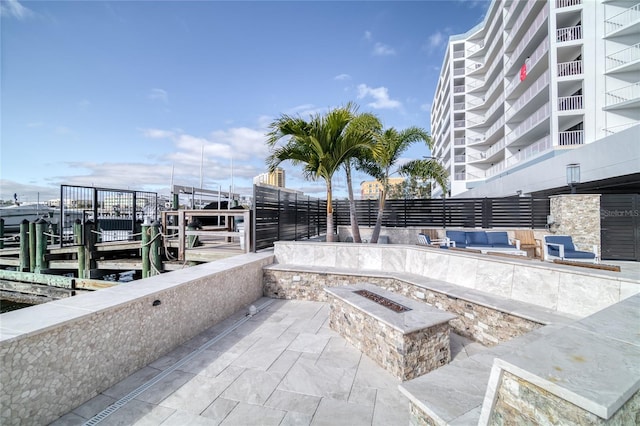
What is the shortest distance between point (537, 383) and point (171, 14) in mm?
10131

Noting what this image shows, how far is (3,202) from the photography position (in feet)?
87.2

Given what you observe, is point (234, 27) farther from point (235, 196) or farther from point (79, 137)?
point (235, 196)

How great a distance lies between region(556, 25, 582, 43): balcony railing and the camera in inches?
685

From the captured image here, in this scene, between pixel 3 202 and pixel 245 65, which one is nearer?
pixel 245 65

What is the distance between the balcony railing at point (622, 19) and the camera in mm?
15427

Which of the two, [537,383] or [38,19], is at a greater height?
[38,19]

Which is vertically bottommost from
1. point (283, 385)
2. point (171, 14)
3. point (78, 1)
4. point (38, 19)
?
A: point (283, 385)

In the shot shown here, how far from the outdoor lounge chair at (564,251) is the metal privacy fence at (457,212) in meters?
3.55

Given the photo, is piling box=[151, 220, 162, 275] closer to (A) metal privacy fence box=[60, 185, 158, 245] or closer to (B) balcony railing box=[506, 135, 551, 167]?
(A) metal privacy fence box=[60, 185, 158, 245]

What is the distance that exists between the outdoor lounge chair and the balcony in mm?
15516

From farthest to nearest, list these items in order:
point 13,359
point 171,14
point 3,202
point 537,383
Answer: point 3,202 → point 171,14 → point 13,359 → point 537,383

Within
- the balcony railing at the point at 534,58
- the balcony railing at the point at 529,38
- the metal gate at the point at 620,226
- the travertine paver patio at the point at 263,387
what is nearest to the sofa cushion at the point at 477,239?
the metal gate at the point at 620,226

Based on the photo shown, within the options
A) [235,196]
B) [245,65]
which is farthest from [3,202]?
[245,65]
